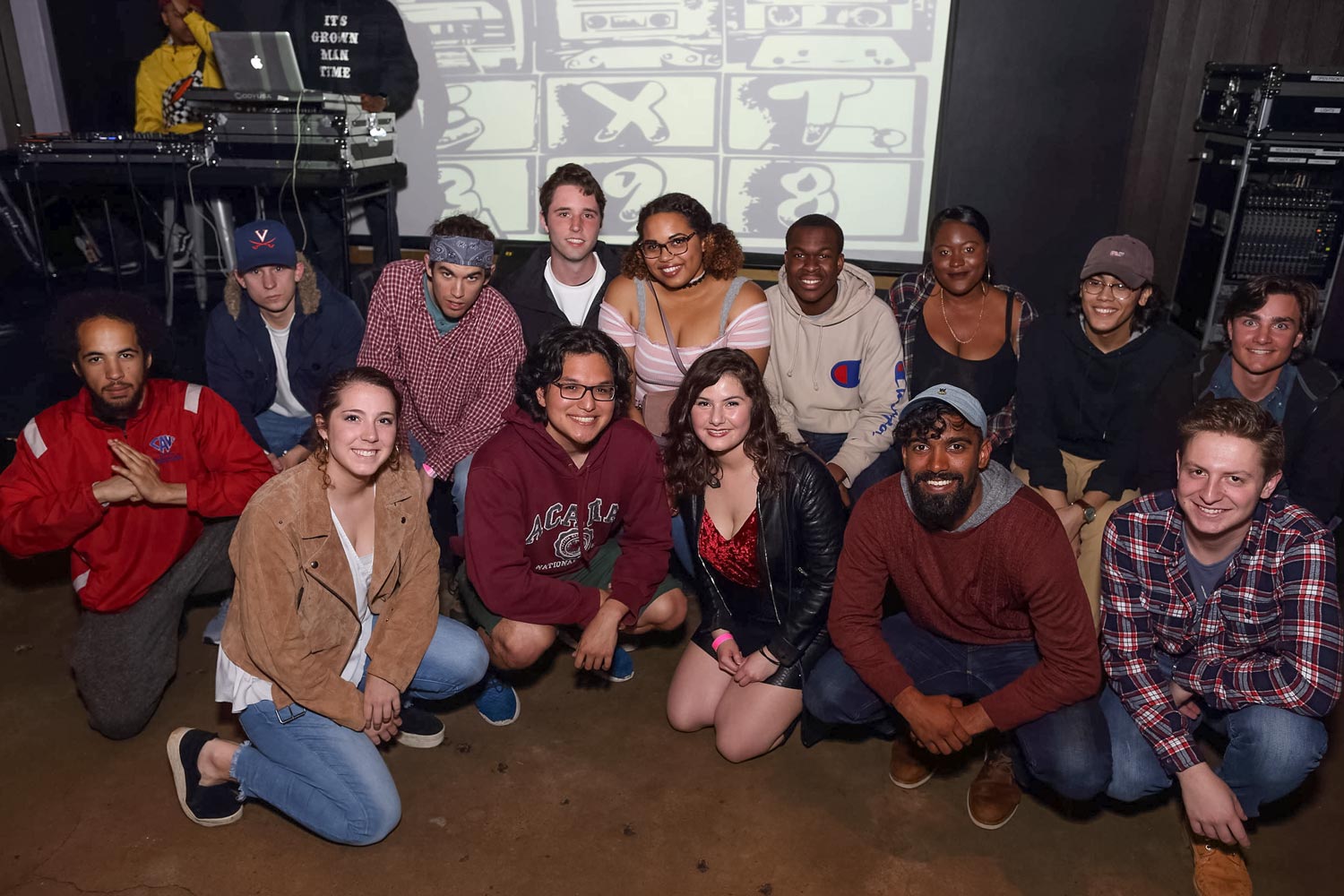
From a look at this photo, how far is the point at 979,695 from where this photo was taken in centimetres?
238

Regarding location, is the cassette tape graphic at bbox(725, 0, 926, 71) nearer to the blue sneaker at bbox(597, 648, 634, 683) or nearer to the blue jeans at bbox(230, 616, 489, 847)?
the blue sneaker at bbox(597, 648, 634, 683)

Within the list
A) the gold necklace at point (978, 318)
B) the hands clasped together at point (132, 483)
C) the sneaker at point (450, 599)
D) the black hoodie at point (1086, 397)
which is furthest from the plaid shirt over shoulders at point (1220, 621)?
the hands clasped together at point (132, 483)

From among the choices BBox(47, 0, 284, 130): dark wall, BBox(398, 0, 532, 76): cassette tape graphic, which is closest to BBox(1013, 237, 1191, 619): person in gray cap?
BBox(398, 0, 532, 76): cassette tape graphic

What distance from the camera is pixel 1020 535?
2.16 m

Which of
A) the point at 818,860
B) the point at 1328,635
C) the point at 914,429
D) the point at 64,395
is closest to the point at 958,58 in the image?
the point at 914,429

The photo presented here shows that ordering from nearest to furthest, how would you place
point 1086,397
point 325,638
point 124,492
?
1. point 325,638
2. point 124,492
3. point 1086,397

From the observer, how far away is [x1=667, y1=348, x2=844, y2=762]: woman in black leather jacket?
248cm

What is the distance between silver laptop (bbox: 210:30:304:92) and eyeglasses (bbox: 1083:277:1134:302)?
3.31 meters

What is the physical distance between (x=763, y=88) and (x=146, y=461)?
345 cm

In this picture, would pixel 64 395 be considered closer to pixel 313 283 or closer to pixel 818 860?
pixel 313 283

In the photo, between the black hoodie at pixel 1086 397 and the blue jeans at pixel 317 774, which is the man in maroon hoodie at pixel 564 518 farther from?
the black hoodie at pixel 1086 397

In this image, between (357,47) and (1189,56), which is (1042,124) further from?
(357,47)

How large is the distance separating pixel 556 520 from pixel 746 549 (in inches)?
20.9

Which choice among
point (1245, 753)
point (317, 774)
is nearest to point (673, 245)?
point (317, 774)
